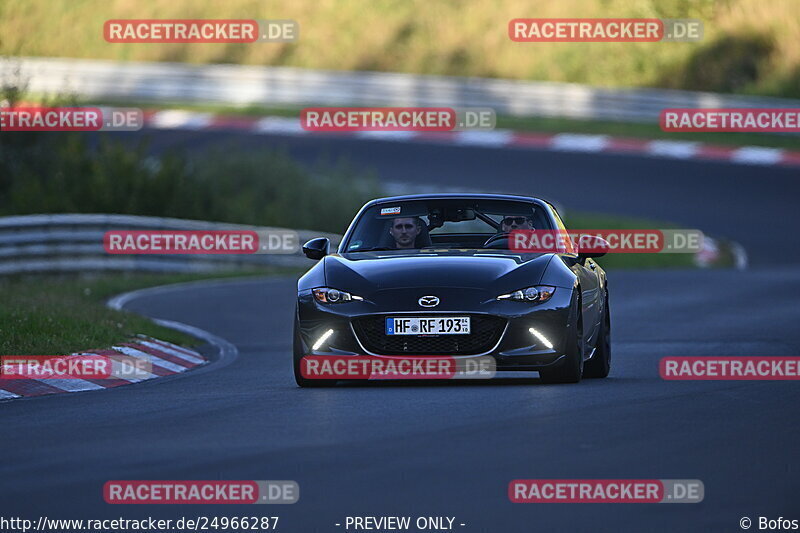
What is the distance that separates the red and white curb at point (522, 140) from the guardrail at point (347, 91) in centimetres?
120

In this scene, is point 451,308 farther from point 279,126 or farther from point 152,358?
point 279,126

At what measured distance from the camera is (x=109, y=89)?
45.3 metres

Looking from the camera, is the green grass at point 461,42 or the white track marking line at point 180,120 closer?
the white track marking line at point 180,120

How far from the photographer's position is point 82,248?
2588cm

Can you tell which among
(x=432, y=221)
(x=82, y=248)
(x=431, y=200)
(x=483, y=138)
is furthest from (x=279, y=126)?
(x=432, y=221)

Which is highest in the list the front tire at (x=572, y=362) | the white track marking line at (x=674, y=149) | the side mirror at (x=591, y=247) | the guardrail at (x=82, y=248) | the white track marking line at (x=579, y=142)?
the white track marking line at (x=579, y=142)

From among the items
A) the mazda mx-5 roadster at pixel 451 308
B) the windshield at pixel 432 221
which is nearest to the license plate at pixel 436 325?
the mazda mx-5 roadster at pixel 451 308

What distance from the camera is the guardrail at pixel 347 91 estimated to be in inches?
1574

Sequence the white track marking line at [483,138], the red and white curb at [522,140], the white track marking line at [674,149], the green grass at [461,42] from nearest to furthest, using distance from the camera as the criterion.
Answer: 1. the red and white curb at [522,140]
2. the white track marking line at [674,149]
3. the white track marking line at [483,138]
4. the green grass at [461,42]

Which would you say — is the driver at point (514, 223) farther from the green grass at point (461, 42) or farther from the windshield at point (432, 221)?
the green grass at point (461, 42)

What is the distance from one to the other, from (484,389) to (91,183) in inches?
731

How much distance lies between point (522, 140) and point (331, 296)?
90.9 feet

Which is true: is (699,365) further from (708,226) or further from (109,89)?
(109,89)

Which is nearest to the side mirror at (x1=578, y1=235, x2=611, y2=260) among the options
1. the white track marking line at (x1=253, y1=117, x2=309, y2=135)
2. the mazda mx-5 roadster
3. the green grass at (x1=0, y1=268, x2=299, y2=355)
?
the mazda mx-5 roadster
